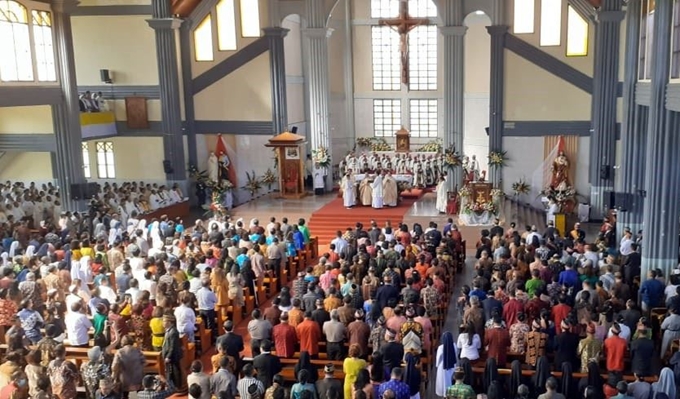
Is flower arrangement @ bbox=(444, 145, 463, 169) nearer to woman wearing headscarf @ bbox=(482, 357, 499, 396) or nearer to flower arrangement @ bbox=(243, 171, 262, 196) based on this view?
flower arrangement @ bbox=(243, 171, 262, 196)

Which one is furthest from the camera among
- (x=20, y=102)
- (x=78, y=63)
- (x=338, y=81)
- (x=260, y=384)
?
(x=338, y=81)

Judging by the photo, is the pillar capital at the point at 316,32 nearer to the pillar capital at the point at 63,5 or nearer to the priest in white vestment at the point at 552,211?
the pillar capital at the point at 63,5

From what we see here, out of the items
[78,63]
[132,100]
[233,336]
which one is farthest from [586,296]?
[78,63]

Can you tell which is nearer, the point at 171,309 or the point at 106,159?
the point at 171,309

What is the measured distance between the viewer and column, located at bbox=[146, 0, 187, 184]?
25.3 m

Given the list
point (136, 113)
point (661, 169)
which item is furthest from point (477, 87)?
point (661, 169)

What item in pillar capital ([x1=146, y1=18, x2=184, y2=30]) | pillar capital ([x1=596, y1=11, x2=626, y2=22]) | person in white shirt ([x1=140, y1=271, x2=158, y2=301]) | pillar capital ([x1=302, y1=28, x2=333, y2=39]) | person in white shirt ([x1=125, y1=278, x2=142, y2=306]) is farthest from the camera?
pillar capital ([x1=302, y1=28, x2=333, y2=39])

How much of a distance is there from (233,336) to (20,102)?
42.9 feet

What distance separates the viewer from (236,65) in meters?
26.7

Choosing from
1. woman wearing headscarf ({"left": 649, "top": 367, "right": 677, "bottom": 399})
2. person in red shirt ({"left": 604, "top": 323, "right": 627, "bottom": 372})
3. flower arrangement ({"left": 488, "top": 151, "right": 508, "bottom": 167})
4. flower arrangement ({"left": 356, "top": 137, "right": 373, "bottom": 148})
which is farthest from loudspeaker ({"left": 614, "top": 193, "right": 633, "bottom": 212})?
flower arrangement ({"left": 356, "top": 137, "right": 373, "bottom": 148})

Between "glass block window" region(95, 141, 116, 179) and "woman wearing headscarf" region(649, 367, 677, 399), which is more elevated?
"glass block window" region(95, 141, 116, 179)

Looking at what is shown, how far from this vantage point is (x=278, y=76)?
26344 millimetres

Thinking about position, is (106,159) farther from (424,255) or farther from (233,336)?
(233,336)

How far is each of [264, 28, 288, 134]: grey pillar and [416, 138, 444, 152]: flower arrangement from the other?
22.0ft
